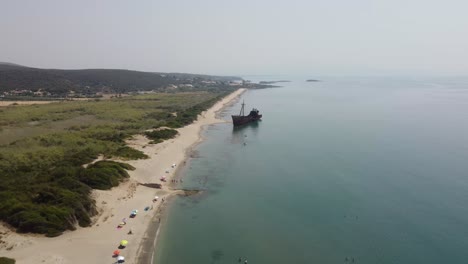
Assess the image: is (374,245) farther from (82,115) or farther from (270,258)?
(82,115)

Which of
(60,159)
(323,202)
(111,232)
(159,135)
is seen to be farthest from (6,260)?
(159,135)

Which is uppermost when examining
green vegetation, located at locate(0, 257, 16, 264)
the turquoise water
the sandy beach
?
green vegetation, located at locate(0, 257, 16, 264)

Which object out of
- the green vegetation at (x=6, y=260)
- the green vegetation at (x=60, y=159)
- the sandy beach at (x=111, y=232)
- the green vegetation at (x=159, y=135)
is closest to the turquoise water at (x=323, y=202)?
the sandy beach at (x=111, y=232)

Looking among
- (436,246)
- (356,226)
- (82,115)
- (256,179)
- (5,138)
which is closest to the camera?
(436,246)

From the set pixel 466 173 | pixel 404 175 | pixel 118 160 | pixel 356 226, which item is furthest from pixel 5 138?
pixel 466 173

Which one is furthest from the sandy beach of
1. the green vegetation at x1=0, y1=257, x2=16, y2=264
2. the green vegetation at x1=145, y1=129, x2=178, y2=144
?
the green vegetation at x1=145, y1=129, x2=178, y2=144

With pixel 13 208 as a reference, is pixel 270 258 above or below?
below

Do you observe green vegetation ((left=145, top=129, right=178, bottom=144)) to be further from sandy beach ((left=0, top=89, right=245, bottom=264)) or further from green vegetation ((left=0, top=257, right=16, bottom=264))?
green vegetation ((left=0, top=257, right=16, bottom=264))
